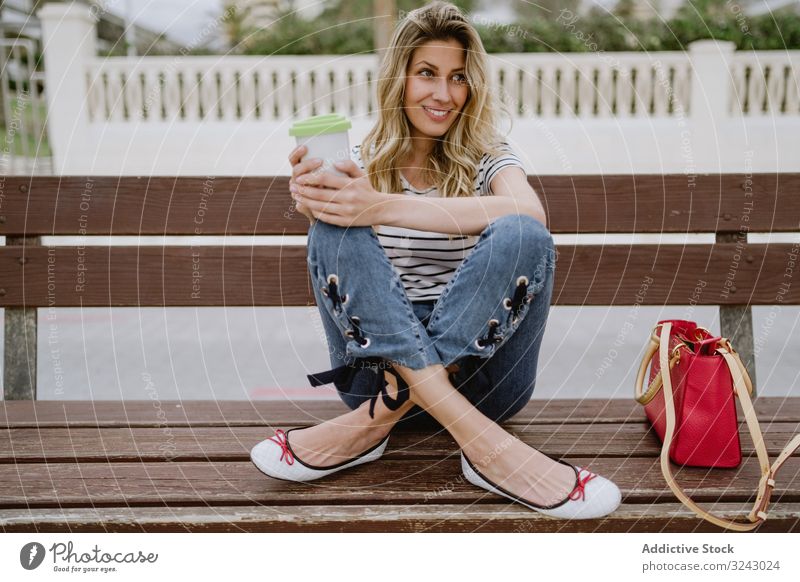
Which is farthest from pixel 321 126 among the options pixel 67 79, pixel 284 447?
pixel 67 79

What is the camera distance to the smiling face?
6.46 ft

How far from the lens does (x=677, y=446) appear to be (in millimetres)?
1742

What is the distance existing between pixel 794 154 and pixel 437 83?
6686mm

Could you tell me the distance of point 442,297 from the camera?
1707mm

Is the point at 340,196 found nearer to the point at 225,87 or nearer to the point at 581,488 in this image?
the point at 581,488

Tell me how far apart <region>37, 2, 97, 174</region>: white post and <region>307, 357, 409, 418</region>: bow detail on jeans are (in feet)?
21.7

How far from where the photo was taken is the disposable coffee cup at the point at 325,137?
159 centimetres

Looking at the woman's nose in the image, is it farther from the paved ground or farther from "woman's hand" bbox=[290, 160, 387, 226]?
the paved ground

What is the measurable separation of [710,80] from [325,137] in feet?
22.5

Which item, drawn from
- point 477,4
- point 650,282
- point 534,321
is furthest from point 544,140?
point 477,4

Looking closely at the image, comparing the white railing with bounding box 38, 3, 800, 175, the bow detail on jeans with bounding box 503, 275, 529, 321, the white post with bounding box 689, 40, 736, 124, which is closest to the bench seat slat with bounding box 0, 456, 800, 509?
the bow detail on jeans with bounding box 503, 275, 529, 321

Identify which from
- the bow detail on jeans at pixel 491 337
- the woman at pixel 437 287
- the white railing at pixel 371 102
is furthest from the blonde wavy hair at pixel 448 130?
the white railing at pixel 371 102

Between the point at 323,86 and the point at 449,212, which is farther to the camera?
the point at 323,86

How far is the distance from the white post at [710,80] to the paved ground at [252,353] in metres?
2.91
